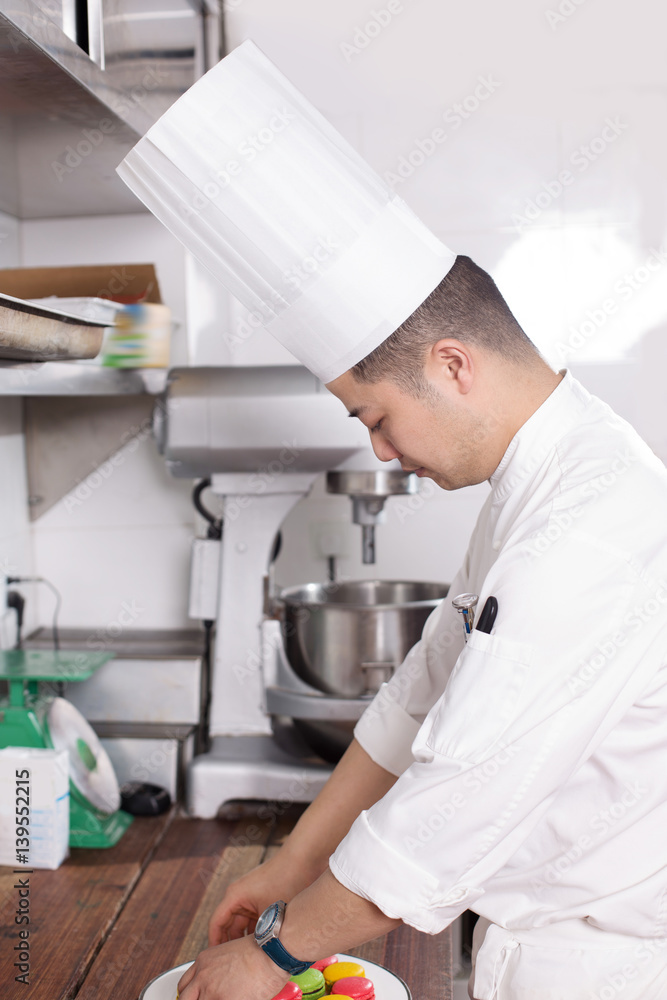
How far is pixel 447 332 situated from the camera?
0.77 m

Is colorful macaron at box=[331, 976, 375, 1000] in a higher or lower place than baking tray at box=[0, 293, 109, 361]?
lower

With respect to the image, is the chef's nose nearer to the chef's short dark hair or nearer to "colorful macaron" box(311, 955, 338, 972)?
the chef's short dark hair

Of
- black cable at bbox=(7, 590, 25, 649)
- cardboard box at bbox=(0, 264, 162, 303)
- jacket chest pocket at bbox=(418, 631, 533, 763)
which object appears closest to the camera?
jacket chest pocket at bbox=(418, 631, 533, 763)

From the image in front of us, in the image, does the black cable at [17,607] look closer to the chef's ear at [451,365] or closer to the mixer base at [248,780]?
the mixer base at [248,780]

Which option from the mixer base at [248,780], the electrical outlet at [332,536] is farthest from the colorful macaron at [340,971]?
the electrical outlet at [332,536]

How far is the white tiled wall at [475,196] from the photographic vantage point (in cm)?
161

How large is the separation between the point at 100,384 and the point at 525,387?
0.78 metres

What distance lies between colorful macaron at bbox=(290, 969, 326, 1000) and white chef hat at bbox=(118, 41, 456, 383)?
578mm

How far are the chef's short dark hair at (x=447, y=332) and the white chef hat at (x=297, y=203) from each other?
0.04ft

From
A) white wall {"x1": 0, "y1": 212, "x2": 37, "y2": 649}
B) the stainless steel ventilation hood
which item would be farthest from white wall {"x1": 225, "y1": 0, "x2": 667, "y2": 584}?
white wall {"x1": 0, "y1": 212, "x2": 37, "y2": 649}

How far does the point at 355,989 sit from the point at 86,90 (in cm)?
103

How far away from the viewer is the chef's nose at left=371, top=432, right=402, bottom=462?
0.82m

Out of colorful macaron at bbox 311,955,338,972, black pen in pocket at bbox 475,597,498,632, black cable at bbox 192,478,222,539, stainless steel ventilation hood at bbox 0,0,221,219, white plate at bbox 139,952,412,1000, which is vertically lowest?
white plate at bbox 139,952,412,1000

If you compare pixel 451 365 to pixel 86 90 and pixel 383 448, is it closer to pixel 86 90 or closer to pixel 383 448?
pixel 383 448
